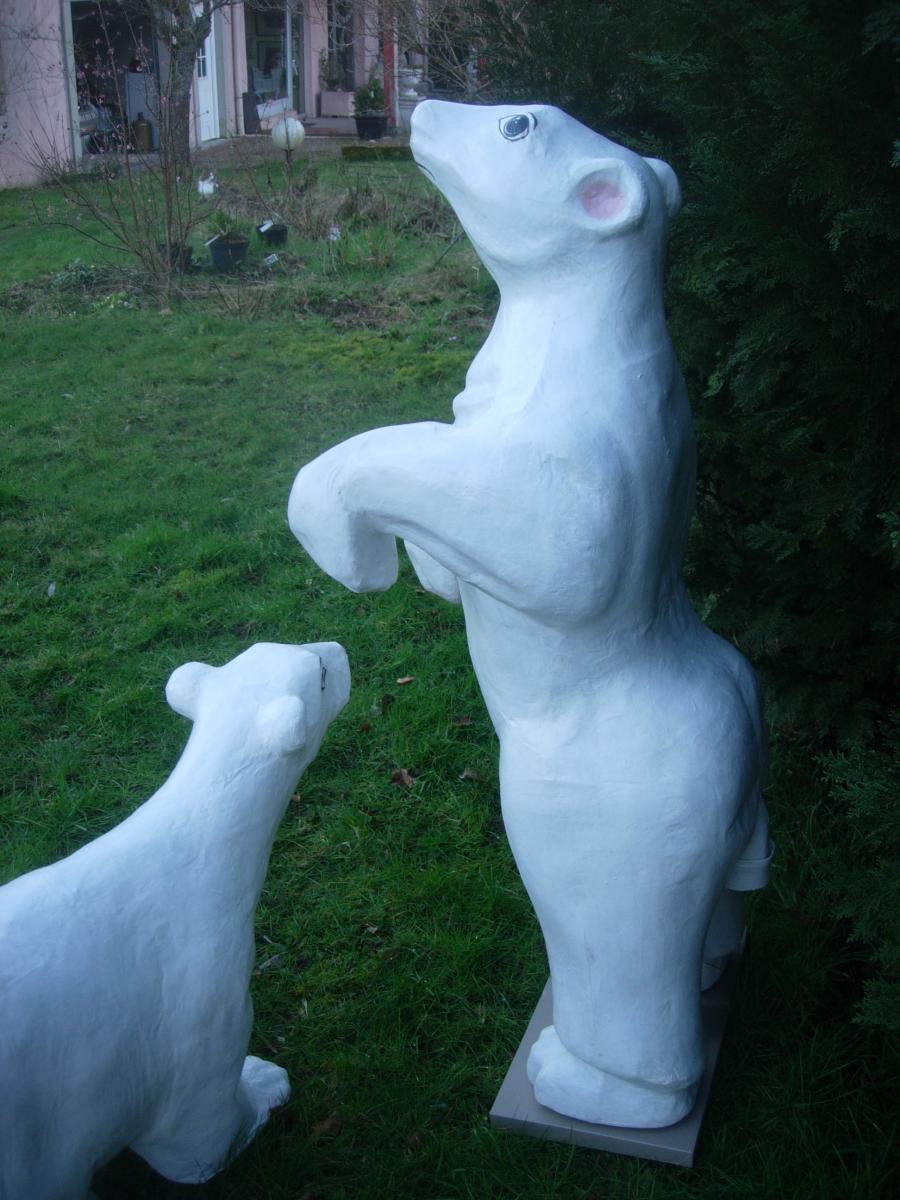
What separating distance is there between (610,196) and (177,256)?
9.55 meters

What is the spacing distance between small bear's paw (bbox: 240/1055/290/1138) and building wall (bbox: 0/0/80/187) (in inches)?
630

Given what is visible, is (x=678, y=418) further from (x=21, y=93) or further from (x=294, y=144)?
(x=21, y=93)

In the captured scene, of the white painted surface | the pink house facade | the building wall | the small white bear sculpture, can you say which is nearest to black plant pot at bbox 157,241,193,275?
the pink house facade

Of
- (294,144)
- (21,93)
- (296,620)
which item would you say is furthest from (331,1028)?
(21,93)

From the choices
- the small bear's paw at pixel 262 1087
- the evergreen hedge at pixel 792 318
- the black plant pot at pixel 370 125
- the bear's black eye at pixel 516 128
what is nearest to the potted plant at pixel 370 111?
the black plant pot at pixel 370 125

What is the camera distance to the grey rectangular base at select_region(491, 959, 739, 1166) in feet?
8.14

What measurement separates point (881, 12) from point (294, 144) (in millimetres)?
14175

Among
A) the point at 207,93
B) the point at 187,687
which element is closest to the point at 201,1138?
the point at 187,687

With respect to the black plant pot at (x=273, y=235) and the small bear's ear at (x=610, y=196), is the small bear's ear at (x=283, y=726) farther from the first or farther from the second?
the black plant pot at (x=273, y=235)

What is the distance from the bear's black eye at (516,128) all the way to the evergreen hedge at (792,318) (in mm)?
870

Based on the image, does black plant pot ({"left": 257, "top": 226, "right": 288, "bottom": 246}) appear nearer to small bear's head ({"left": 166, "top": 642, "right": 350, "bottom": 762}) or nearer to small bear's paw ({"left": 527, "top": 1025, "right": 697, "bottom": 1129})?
small bear's head ({"left": 166, "top": 642, "right": 350, "bottom": 762})

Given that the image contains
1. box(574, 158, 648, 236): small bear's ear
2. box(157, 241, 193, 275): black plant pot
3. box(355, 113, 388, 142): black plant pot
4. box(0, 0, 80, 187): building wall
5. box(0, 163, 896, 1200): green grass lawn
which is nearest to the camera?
box(574, 158, 648, 236): small bear's ear

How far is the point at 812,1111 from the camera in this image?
9.05 ft

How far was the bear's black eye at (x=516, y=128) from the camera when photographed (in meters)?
2.00
